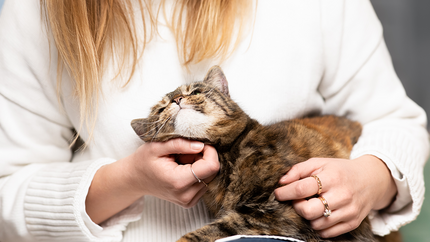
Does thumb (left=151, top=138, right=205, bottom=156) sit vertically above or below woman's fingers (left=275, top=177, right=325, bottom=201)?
above

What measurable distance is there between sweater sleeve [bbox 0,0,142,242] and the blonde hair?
0.27ft

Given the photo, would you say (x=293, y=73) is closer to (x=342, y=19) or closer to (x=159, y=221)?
(x=342, y=19)

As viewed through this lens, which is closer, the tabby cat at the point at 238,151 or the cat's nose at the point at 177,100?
the tabby cat at the point at 238,151

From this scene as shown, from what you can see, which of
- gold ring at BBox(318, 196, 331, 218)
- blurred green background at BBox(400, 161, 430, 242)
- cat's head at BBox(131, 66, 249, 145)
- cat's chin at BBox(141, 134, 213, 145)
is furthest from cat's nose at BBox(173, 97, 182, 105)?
blurred green background at BBox(400, 161, 430, 242)

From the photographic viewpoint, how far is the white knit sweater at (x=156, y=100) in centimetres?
110

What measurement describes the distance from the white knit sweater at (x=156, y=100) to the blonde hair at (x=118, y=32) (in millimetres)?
43

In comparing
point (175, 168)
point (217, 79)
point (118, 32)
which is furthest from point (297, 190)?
point (118, 32)

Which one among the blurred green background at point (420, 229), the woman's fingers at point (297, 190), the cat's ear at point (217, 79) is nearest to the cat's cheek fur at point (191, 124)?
the cat's ear at point (217, 79)

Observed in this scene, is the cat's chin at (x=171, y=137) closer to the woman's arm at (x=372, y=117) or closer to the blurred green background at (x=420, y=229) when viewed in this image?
the woman's arm at (x=372, y=117)

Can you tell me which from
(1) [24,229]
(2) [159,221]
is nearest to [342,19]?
(2) [159,221]

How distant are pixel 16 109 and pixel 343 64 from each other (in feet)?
4.02

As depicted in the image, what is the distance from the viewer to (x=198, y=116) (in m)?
0.95

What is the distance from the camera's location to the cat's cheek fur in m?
0.93

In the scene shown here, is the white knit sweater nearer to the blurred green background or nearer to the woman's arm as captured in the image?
the woman's arm
